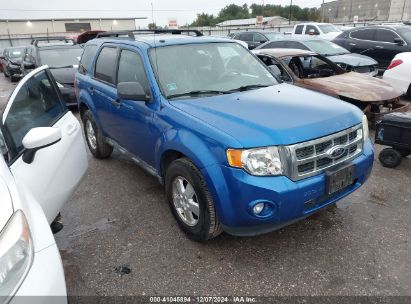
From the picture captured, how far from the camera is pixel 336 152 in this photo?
287 centimetres

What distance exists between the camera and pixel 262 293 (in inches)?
104

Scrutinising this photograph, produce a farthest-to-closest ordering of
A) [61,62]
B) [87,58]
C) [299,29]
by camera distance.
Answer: [299,29] → [61,62] → [87,58]

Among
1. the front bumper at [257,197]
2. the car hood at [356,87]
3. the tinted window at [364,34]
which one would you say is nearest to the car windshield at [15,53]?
the tinted window at [364,34]

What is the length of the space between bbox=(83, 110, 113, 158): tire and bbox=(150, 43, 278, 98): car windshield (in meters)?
1.91

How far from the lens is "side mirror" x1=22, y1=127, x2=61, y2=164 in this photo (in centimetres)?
236

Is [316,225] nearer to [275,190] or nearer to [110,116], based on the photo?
[275,190]

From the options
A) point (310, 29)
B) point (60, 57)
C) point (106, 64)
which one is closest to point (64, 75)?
point (60, 57)

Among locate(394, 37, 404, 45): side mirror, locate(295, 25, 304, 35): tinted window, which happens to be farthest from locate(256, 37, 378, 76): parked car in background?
locate(295, 25, 304, 35): tinted window

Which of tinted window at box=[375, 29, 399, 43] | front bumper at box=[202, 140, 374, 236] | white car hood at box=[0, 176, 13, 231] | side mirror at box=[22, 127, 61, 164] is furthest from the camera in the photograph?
tinted window at box=[375, 29, 399, 43]

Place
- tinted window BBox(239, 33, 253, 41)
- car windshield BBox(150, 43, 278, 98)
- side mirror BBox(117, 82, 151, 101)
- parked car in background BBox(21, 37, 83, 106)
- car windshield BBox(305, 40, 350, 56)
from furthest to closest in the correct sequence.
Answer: tinted window BBox(239, 33, 253, 41) → car windshield BBox(305, 40, 350, 56) → parked car in background BBox(21, 37, 83, 106) → car windshield BBox(150, 43, 278, 98) → side mirror BBox(117, 82, 151, 101)

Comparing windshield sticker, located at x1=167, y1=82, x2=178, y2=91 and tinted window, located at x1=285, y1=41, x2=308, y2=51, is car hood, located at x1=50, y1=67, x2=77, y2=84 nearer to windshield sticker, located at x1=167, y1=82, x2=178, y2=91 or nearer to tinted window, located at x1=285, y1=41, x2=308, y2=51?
tinted window, located at x1=285, y1=41, x2=308, y2=51

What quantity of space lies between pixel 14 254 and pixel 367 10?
10396 cm

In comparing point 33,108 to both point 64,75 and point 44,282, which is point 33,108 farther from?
point 64,75

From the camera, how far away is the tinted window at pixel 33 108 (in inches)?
104
